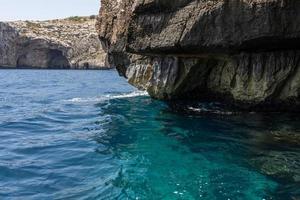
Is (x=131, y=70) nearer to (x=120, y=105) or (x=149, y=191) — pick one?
(x=120, y=105)

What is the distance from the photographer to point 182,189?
10.7 m

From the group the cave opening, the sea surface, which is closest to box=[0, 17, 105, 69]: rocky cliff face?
the cave opening

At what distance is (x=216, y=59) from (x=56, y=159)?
11027 millimetres

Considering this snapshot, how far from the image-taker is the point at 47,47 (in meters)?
113

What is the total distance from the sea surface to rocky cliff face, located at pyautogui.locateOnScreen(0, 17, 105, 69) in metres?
A: 90.6

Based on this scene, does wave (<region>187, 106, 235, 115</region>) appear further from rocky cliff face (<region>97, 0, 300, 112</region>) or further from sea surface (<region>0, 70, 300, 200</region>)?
rocky cliff face (<region>97, 0, 300, 112</region>)

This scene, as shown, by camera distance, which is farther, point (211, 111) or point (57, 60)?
point (57, 60)

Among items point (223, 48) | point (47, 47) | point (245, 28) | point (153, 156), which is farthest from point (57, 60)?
point (153, 156)

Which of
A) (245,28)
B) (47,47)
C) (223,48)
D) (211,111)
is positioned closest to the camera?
(245,28)

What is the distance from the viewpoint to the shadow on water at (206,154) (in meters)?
10.7

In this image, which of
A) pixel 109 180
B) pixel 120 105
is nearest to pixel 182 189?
pixel 109 180

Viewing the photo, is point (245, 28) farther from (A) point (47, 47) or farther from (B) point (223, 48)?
(A) point (47, 47)

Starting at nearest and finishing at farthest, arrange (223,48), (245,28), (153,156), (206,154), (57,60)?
(153,156), (206,154), (245,28), (223,48), (57,60)

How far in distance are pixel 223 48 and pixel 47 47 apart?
99.0 m
